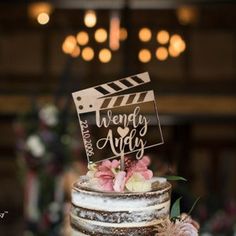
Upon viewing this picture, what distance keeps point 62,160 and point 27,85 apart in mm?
1402

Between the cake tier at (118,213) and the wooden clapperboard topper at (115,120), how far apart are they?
2.3 inches

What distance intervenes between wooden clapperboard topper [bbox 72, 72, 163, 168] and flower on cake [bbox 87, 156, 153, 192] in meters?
0.01

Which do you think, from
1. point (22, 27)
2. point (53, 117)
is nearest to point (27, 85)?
point (22, 27)

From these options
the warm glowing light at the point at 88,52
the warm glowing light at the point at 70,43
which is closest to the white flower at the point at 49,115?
the warm glowing light at the point at 88,52

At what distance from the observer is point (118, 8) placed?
3.25 m

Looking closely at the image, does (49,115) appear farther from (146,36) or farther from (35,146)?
(146,36)

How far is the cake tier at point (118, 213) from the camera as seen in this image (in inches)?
34.0

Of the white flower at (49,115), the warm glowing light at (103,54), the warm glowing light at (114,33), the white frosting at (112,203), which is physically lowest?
the white flower at (49,115)

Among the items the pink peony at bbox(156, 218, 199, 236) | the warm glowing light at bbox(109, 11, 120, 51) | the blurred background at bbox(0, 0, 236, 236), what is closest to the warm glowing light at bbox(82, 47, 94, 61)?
the warm glowing light at bbox(109, 11, 120, 51)

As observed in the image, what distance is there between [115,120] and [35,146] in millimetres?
1718

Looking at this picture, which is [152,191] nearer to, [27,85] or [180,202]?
[180,202]

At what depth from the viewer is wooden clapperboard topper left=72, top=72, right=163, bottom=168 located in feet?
2.92

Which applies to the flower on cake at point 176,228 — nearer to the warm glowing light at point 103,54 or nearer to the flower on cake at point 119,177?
the flower on cake at point 119,177

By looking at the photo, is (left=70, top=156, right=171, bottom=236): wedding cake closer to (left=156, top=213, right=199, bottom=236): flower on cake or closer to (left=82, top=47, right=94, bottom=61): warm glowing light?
(left=156, top=213, right=199, bottom=236): flower on cake
